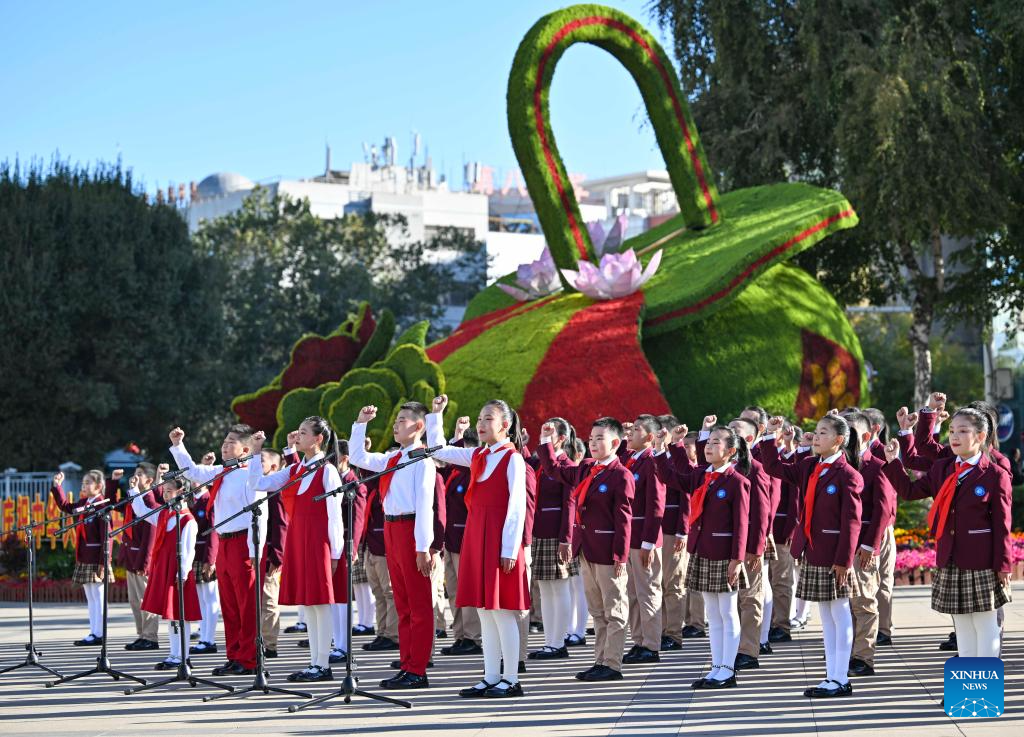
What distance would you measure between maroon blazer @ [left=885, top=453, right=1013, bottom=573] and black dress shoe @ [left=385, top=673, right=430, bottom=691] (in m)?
3.32

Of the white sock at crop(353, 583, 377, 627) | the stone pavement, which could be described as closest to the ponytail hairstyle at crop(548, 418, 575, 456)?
the stone pavement

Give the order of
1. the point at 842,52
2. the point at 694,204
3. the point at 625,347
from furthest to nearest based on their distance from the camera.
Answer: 1. the point at 842,52
2. the point at 694,204
3. the point at 625,347

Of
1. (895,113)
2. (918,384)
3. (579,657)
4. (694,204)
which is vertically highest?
(895,113)

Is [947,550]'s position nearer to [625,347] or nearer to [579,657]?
[579,657]

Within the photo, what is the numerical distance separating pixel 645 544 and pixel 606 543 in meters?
0.49

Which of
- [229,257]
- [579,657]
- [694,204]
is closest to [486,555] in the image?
[579,657]

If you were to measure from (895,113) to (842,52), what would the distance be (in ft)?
5.66

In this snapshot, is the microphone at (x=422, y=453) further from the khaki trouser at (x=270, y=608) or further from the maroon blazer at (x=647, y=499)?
the khaki trouser at (x=270, y=608)

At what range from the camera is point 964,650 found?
8.16 meters

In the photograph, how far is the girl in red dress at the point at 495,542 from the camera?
27.7 feet

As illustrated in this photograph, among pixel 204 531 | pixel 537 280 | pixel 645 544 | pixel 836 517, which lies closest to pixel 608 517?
pixel 645 544

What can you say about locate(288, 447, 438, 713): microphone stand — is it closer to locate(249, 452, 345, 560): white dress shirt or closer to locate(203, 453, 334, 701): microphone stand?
locate(203, 453, 334, 701): microphone stand

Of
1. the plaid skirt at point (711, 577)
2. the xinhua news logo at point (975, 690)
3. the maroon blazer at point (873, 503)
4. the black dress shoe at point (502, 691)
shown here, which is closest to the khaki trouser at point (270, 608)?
the black dress shoe at point (502, 691)

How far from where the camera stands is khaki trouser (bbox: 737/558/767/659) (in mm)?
9438
